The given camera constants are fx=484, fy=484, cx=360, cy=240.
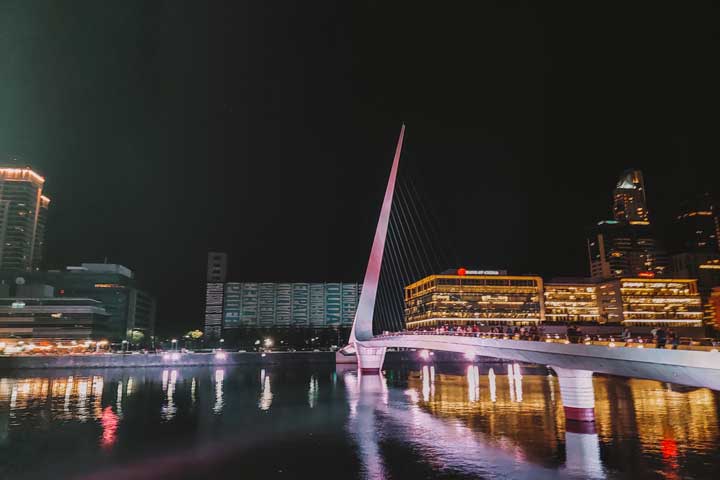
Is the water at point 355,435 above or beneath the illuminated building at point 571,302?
beneath

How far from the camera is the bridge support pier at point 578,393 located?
82.1 feet

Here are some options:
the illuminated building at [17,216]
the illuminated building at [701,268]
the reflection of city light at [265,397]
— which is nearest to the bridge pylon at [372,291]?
the reflection of city light at [265,397]

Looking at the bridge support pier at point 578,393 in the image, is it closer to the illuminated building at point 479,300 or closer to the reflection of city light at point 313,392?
the reflection of city light at point 313,392

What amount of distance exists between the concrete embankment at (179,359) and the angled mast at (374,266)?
91.7 feet

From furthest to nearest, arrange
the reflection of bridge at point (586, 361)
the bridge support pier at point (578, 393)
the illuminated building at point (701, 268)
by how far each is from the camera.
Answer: the illuminated building at point (701, 268)
the bridge support pier at point (578, 393)
the reflection of bridge at point (586, 361)

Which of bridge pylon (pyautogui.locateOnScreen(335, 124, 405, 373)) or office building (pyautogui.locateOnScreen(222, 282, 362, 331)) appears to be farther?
office building (pyautogui.locateOnScreen(222, 282, 362, 331))

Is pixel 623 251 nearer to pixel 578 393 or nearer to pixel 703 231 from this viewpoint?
pixel 703 231

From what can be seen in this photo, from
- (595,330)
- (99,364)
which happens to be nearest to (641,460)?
(99,364)

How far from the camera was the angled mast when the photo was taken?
182ft

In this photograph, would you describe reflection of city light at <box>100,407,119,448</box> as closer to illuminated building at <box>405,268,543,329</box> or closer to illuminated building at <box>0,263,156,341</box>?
illuminated building at <box>405,268,543,329</box>

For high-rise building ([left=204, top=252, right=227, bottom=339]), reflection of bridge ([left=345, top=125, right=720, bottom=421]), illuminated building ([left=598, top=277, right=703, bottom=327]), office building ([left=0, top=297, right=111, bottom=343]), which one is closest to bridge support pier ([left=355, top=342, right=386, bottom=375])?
reflection of bridge ([left=345, top=125, right=720, bottom=421])

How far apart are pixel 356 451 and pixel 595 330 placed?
99.7 metres

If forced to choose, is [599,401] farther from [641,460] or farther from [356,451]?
[356,451]

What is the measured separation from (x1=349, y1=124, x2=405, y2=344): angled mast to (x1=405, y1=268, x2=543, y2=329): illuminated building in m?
53.0
